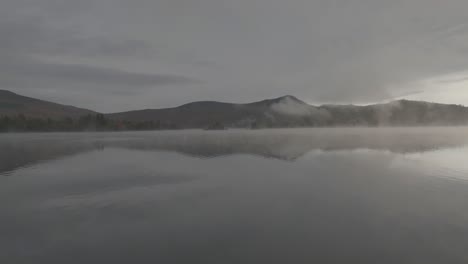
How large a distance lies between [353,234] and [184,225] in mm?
9494

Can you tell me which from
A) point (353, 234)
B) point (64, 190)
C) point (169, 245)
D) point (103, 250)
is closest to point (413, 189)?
point (353, 234)

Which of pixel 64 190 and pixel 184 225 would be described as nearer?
pixel 184 225

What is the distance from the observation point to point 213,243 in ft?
47.4

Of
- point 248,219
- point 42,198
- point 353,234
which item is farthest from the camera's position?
point 42,198

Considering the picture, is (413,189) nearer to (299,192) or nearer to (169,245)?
(299,192)

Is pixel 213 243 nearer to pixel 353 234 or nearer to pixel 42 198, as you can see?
pixel 353 234

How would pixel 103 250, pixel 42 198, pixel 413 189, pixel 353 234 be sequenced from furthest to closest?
pixel 413 189, pixel 42 198, pixel 353 234, pixel 103 250

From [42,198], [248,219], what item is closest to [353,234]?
[248,219]

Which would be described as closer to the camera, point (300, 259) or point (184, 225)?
point (300, 259)

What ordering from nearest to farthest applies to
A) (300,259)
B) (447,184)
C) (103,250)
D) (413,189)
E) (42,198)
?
1. (300,259)
2. (103,250)
3. (42,198)
4. (413,189)
5. (447,184)

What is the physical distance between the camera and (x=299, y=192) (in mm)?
25094

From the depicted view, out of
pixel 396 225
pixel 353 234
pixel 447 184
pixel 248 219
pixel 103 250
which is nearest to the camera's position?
pixel 103 250

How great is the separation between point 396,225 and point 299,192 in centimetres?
911

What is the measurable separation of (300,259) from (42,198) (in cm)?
2158
